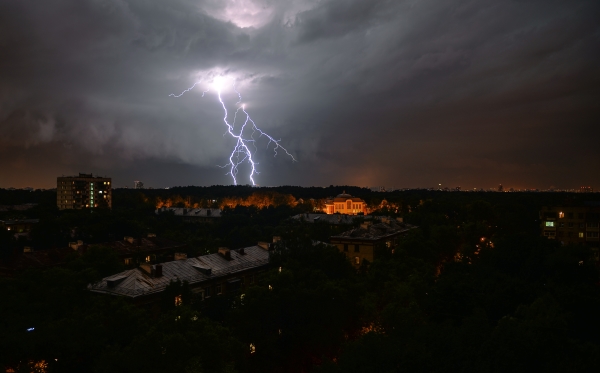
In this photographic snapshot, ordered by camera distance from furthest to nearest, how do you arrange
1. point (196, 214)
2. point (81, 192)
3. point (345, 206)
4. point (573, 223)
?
point (81, 192) < point (345, 206) < point (196, 214) < point (573, 223)

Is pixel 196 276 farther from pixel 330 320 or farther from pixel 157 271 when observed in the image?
pixel 330 320

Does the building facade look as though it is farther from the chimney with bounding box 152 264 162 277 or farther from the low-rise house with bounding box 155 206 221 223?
the low-rise house with bounding box 155 206 221 223

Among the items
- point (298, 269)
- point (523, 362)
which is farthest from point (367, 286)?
point (523, 362)

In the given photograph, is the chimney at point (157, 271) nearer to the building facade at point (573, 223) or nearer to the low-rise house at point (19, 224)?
the building facade at point (573, 223)

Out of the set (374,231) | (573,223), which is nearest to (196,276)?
(374,231)

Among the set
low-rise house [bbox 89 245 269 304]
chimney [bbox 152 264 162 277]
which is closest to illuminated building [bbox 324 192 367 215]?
low-rise house [bbox 89 245 269 304]

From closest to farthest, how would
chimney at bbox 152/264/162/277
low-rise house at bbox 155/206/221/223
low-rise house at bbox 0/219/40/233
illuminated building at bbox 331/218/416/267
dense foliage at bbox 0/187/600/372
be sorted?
dense foliage at bbox 0/187/600/372
chimney at bbox 152/264/162/277
illuminated building at bbox 331/218/416/267
low-rise house at bbox 0/219/40/233
low-rise house at bbox 155/206/221/223

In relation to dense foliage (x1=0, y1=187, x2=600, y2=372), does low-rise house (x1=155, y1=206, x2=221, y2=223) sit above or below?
above
